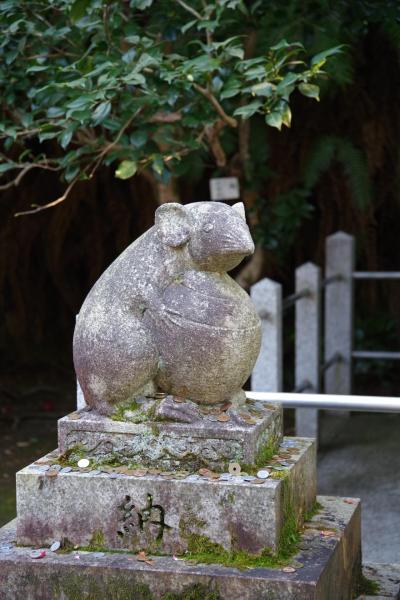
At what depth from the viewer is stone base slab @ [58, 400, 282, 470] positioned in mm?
2826

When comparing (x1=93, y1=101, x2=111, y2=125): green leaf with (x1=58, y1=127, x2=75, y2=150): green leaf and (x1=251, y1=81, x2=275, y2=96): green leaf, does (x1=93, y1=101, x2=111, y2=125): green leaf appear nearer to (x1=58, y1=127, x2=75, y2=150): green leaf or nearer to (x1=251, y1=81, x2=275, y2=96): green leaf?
(x1=58, y1=127, x2=75, y2=150): green leaf

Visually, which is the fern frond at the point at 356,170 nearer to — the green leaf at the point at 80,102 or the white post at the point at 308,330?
the white post at the point at 308,330

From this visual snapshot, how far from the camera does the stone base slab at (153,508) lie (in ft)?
9.00

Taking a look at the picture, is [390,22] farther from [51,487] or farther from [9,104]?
[51,487]

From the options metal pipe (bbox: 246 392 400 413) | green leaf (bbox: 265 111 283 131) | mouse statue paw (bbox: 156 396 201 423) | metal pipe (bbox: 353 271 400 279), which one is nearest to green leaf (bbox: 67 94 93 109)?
green leaf (bbox: 265 111 283 131)

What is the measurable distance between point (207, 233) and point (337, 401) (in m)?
0.94

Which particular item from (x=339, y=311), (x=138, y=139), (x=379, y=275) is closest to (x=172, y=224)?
(x=138, y=139)

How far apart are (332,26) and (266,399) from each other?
9.37ft

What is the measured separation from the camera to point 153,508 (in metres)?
2.81

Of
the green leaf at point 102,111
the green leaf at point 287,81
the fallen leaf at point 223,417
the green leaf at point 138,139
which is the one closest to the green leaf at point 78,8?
the green leaf at point 102,111

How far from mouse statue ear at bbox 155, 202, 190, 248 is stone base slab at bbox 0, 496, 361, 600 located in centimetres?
97

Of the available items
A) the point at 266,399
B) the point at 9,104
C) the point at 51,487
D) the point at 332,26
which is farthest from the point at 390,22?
the point at 51,487

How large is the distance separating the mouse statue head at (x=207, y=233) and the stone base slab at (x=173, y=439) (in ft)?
1.53

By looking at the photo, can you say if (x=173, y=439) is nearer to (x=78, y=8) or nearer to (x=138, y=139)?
(x=138, y=139)
